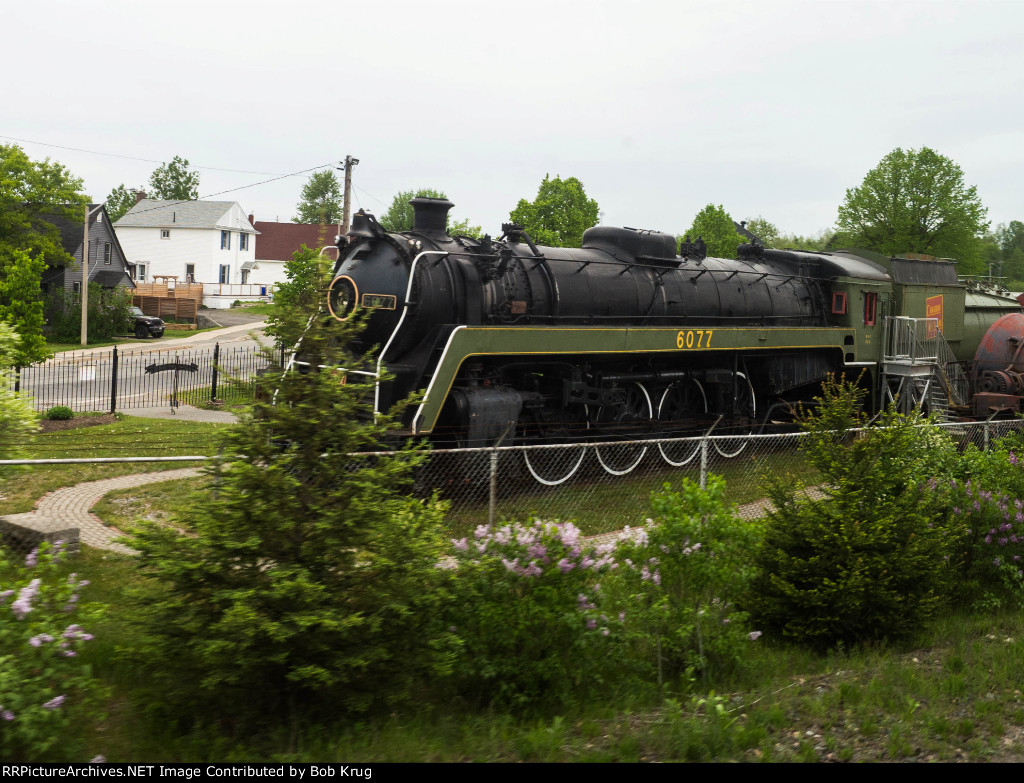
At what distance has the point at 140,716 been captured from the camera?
16.1ft

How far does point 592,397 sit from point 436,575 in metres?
8.10

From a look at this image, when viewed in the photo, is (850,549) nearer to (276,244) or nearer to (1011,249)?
(276,244)

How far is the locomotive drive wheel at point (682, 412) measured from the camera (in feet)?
47.9

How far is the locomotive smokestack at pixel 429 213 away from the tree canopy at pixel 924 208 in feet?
153

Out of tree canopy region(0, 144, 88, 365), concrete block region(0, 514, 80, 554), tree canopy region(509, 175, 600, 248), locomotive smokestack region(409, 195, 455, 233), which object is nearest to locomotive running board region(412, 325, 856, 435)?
locomotive smokestack region(409, 195, 455, 233)

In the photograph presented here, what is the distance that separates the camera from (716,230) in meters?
50.9

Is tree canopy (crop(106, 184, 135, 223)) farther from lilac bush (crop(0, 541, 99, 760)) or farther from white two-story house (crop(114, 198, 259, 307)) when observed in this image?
lilac bush (crop(0, 541, 99, 760))

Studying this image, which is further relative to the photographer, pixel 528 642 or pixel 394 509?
pixel 528 642

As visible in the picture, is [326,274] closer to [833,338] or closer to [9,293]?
[833,338]

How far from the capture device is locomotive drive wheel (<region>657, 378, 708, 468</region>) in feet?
47.9

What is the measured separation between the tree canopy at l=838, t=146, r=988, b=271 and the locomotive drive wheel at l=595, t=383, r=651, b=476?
43.8 meters

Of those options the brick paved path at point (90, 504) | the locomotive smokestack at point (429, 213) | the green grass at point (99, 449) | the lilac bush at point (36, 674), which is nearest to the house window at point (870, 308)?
the locomotive smokestack at point (429, 213)

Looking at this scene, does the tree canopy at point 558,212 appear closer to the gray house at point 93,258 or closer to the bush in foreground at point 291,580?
the gray house at point 93,258
